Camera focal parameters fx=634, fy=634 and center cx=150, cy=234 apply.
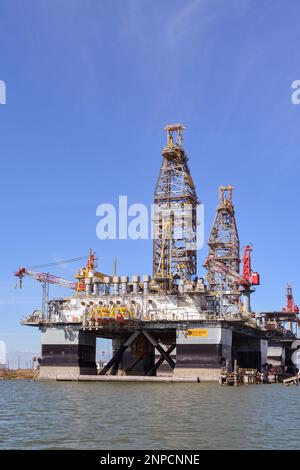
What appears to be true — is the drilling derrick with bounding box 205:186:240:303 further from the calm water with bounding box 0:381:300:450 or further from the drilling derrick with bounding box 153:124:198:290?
the calm water with bounding box 0:381:300:450

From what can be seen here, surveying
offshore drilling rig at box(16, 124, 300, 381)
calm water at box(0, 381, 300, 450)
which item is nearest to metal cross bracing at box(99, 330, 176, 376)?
offshore drilling rig at box(16, 124, 300, 381)

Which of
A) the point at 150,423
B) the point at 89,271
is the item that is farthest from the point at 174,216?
the point at 150,423

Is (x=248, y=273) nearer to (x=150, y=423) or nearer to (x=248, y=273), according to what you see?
(x=248, y=273)

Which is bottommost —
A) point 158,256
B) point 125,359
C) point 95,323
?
point 125,359

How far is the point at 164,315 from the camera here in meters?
94.2

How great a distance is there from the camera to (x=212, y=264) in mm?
140750

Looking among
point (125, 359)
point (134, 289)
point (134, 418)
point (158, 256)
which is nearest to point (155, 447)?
point (134, 418)

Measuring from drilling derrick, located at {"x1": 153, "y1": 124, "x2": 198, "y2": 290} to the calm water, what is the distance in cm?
4828

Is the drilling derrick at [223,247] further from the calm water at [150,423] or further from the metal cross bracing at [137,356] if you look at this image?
the calm water at [150,423]

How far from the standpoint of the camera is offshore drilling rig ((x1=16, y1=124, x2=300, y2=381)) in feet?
298

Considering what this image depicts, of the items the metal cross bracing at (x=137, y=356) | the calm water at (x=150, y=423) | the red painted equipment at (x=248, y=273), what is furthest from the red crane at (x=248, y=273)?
the calm water at (x=150, y=423)

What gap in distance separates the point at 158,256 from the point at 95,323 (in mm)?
19283
